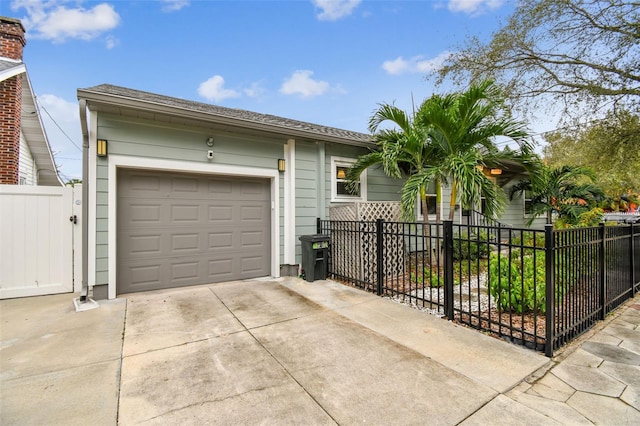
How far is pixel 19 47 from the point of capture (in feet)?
22.4

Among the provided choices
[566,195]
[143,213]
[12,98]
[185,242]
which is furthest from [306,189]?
[566,195]

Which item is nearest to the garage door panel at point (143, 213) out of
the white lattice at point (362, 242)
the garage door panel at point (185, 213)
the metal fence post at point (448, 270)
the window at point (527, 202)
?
the garage door panel at point (185, 213)

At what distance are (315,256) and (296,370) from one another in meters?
3.21

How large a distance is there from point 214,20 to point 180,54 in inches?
77.7

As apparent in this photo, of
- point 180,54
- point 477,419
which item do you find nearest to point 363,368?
point 477,419

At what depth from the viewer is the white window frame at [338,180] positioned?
650cm

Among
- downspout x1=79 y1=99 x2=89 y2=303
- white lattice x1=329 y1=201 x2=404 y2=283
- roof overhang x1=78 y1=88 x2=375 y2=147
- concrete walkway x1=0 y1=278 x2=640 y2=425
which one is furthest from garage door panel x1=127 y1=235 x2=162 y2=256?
white lattice x1=329 y1=201 x2=404 y2=283

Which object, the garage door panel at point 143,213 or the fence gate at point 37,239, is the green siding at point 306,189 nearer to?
the garage door panel at point 143,213

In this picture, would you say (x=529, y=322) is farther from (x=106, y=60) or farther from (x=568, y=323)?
(x=106, y=60)

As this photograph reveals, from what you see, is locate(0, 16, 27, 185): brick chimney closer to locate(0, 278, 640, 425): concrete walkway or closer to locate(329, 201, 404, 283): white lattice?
locate(0, 278, 640, 425): concrete walkway

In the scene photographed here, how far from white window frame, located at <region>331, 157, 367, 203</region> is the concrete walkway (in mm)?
3090

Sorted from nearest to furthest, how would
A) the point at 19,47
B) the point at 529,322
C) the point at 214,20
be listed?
1. the point at 529,322
2. the point at 19,47
3. the point at 214,20

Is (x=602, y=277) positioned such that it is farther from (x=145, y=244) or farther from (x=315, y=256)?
(x=145, y=244)

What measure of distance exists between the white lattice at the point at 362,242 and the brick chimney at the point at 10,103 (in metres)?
7.18
